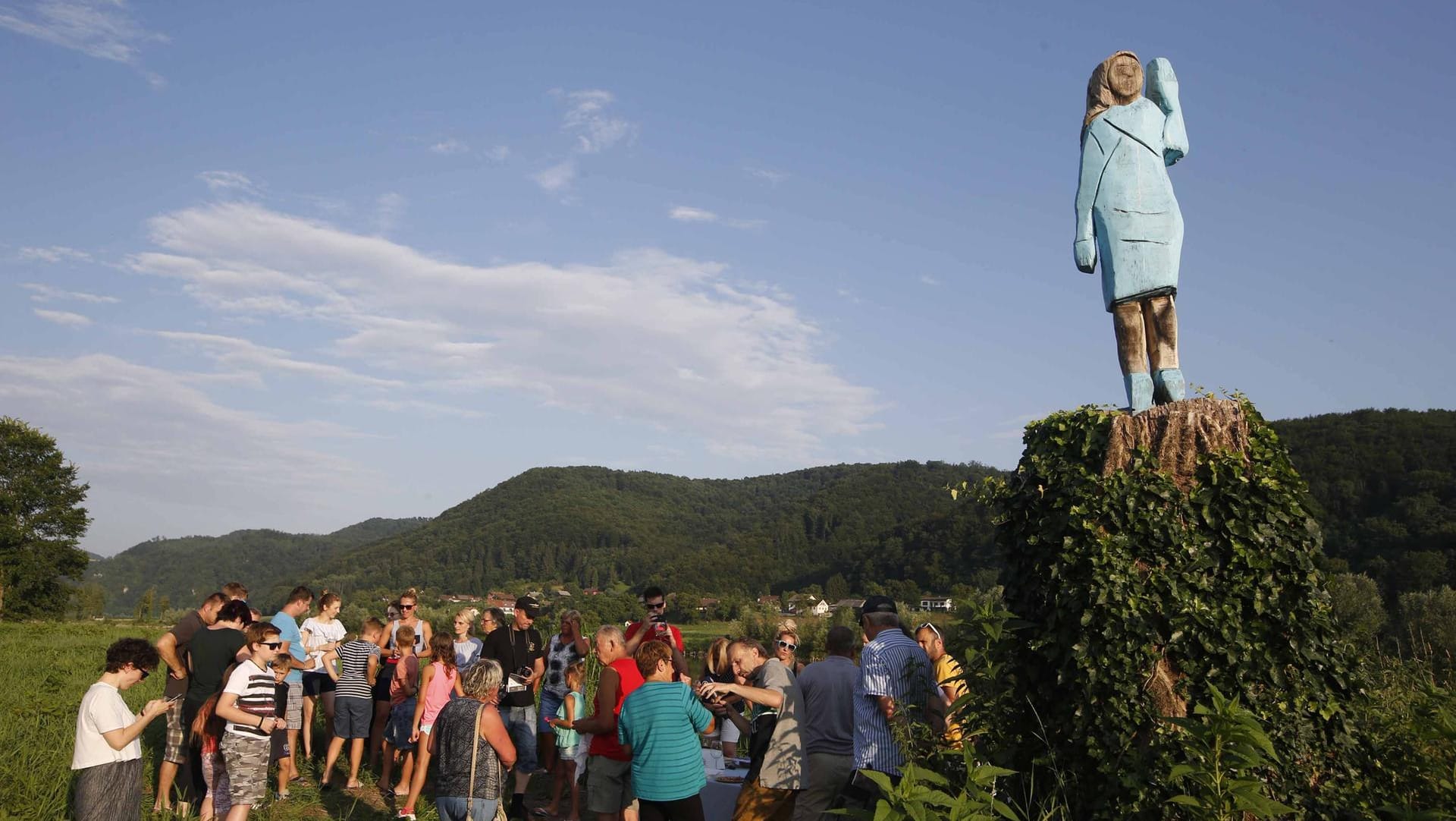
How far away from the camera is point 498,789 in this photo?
597 centimetres

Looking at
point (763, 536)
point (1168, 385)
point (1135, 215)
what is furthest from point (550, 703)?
point (763, 536)

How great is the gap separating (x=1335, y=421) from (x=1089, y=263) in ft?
179

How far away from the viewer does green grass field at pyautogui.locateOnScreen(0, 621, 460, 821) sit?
718 cm

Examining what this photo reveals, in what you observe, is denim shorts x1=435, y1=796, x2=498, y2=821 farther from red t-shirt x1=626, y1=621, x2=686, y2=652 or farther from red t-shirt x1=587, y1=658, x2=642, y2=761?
red t-shirt x1=626, y1=621, x2=686, y2=652

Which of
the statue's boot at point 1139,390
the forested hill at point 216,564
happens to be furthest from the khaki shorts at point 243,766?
the forested hill at point 216,564

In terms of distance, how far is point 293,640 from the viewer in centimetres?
894

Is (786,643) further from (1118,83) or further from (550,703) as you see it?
(1118,83)

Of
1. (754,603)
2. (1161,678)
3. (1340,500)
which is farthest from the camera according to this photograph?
(754,603)

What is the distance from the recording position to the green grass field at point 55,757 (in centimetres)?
718

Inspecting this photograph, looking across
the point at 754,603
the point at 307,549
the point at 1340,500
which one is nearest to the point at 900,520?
the point at 754,603

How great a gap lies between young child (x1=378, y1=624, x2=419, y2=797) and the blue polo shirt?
867 mm

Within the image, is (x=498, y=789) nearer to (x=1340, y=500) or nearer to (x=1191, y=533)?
(x=1191, y=533)

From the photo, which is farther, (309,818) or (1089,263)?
(309,818)

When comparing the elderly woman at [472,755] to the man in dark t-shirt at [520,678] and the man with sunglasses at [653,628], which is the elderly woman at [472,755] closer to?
the man with sunglasses at [653,628]
